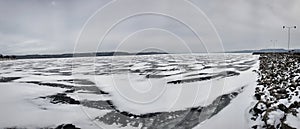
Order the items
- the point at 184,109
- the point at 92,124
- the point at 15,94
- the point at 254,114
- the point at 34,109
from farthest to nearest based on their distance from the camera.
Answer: the point at 15,94
the point at 34,109
the point at 184,109
the point at 92,124
the point at 254,114

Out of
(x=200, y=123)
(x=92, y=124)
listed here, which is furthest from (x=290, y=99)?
(x=92, y=124)

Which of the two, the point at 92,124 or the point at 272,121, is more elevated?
the point at 272,121

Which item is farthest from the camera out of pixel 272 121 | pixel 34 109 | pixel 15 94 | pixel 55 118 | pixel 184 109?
pixel 15 94

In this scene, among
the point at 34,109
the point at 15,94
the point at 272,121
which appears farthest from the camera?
the point at 15,94

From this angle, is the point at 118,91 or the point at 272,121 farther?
the point at 118,91

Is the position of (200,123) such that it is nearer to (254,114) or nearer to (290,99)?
(254,114)

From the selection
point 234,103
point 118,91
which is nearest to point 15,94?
point 118,91

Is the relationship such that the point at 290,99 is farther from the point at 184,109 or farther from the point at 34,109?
the point at 34,109

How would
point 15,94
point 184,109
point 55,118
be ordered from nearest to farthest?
point 55,118, point 184,109, point 15,94

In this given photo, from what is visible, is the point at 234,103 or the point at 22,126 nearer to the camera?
the point at 22,126
